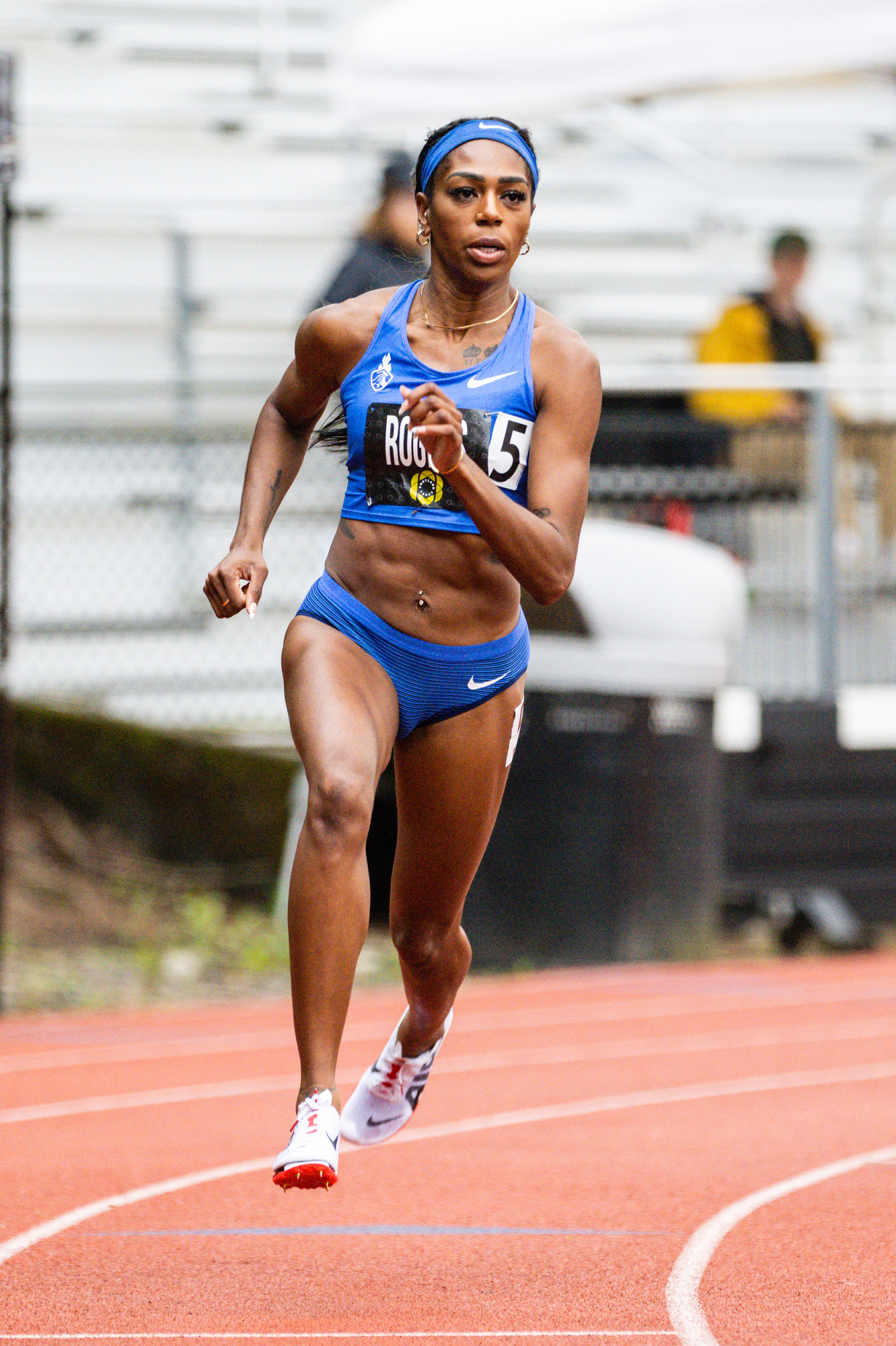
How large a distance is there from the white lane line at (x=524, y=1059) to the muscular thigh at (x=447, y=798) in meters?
2.55

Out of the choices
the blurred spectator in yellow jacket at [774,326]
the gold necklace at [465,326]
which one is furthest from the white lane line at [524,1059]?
the blurred spectator in yellow jacket at [774,326]

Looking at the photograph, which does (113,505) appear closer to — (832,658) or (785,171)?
(832,658)

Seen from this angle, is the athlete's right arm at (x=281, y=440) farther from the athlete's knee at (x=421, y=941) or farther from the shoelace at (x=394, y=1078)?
the shoelace at (x=394, y=1078)

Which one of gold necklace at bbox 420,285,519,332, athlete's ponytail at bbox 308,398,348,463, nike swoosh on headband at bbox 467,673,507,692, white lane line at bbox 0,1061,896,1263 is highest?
gold necklace at bbox 420,285,519,332

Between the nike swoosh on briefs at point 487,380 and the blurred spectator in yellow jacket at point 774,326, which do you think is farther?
the blurred spectator in yellow jacket at point 774,326

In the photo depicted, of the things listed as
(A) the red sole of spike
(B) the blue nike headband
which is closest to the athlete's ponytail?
(B) the blue nike headband

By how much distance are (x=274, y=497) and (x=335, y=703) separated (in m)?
0.60

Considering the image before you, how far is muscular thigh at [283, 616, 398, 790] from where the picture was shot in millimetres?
4125

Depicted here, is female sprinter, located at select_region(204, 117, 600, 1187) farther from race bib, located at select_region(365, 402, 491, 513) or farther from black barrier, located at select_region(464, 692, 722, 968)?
black barrier, located at select_region(464, 692, 722, 968)

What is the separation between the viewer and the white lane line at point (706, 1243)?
3959 mm

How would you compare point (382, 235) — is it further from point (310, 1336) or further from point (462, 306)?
point (310, 1336)

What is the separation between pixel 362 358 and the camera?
4.45 metres

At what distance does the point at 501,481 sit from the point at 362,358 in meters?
0.42

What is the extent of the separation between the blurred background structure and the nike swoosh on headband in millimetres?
5411
